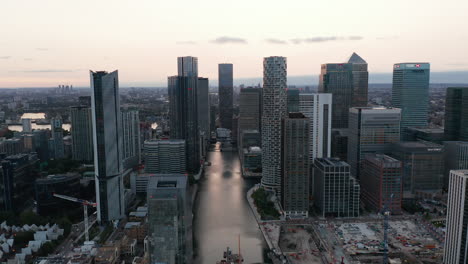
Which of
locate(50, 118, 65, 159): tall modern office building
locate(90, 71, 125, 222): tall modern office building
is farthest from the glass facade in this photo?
locate(50, 118, 65, 159): tall modern office building

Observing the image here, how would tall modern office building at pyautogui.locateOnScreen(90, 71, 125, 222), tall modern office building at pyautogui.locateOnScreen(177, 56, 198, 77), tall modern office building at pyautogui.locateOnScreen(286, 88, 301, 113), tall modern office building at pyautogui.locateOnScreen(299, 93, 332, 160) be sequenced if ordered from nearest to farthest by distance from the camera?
tall modern office building at pyautogui.locateOnScreen(90, 71, 125, 222) < tall modern office building at pyautogui.locateOnScreen(299, 93, 332, 160) < tall modern office building at pyautogui.locateOnScreen(286, 88, 301, 113) < tall modern office building at pyautogui.locateOnScreen(177, 56, 198, 77)

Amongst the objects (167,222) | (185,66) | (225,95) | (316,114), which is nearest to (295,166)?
(316,114)

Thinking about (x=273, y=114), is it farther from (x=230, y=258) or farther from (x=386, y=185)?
(x=230, y=258)

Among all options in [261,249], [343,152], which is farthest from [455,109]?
[261,249]

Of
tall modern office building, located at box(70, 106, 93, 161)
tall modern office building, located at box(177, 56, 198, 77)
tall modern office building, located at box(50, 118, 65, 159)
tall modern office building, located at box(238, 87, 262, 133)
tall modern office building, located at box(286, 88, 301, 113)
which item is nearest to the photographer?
tall modern office building, located at box(286, 88, 301, 113)

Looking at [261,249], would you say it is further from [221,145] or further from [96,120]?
[221,145]

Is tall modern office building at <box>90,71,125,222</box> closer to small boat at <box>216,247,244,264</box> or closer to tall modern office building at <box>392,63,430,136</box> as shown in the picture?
small boat at <box>216,247,244,264</box>
